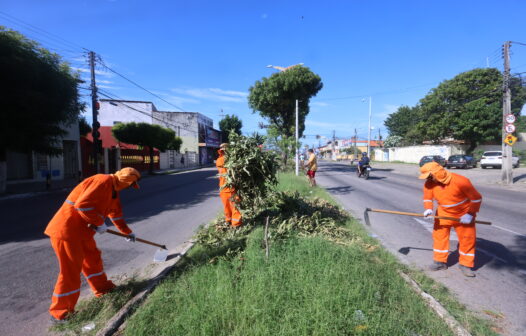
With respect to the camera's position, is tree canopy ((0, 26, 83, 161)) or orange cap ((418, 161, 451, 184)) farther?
tree canopy ((0, 26, 83, 161))

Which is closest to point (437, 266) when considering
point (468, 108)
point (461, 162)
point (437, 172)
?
point (437, 172)

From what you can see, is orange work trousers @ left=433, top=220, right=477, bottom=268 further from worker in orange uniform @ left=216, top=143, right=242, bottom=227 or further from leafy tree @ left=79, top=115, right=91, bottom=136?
leafy tree @ left=79, top=115, right=91, bottom=136

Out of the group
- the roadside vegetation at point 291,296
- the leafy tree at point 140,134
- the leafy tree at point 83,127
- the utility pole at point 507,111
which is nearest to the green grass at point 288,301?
the roadside vegetation at point 291,296

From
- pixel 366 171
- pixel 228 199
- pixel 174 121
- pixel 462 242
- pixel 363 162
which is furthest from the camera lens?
pixel 174 121

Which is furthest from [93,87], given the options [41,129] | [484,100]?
[484,100]

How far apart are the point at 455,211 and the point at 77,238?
4.54m

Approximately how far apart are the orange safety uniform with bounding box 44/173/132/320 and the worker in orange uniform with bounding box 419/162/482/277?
4.10m

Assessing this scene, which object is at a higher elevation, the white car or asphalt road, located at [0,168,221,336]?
the white car

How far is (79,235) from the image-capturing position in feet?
9.36

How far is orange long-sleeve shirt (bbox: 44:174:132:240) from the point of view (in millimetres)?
2764

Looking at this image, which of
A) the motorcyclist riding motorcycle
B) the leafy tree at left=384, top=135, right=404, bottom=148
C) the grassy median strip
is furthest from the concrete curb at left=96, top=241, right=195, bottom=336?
the leafy tree at left=384, top=135, right=404, bottom=148

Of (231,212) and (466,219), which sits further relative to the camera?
(231,212)

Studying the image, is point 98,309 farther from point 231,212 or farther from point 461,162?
point 461,162

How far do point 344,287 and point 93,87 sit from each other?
56.1ft
